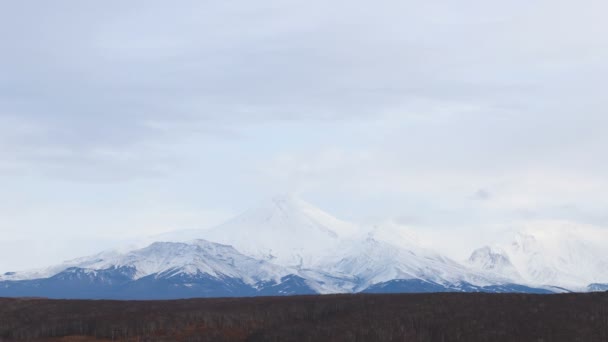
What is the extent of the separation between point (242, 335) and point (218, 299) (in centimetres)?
3406

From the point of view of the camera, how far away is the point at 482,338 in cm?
10619

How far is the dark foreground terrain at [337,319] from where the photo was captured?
110 metres

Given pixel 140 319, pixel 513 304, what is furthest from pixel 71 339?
pixel 513 304

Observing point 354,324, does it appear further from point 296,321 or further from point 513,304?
point 513,304

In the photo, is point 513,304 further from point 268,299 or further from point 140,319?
point 140,319

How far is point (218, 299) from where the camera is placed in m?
151

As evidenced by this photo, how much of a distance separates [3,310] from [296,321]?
4655 centimetres

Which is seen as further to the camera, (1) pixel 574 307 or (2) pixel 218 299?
(2) pixel 218 299

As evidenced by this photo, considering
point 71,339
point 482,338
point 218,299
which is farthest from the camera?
point 218,299

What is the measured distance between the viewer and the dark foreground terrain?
110 m

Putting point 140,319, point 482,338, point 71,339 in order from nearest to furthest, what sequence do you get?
point 482,338
point 71,339
point 140,319

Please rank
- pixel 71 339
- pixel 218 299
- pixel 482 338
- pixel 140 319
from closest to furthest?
1. pixel 482 338
2. pixel 71 339
3. pixel 140 319
4. pixel 218 299

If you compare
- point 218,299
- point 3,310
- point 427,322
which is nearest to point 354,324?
point 427,322

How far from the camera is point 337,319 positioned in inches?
4776
